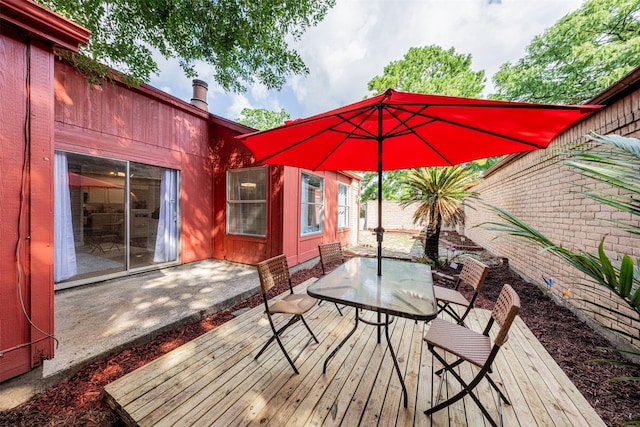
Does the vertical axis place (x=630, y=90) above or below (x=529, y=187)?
above

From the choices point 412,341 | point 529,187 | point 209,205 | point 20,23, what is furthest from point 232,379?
point 529,187

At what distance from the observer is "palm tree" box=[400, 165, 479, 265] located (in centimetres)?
525

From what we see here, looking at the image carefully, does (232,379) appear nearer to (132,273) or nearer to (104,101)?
(132,273)

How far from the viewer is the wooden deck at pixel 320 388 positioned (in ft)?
5.37

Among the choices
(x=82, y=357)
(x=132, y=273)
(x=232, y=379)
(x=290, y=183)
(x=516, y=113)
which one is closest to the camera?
(x=516, y=113)

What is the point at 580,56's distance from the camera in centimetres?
892

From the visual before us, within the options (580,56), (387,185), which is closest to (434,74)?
(580,56)

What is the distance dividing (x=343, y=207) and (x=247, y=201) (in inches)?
164

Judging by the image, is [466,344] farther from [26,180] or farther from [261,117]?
[261,117]

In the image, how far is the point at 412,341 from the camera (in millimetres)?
2559

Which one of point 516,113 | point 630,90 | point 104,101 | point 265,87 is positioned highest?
point 265,87

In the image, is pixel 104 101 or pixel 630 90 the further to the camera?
pixel 104 101

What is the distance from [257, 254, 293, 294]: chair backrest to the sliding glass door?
11.7 ft

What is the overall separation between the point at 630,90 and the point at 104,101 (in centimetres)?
723
